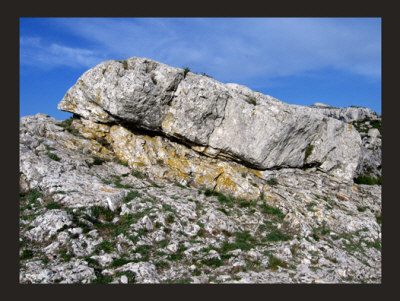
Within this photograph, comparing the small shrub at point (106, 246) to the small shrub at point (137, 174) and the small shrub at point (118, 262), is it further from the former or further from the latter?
the small shrub at point (137, 174)

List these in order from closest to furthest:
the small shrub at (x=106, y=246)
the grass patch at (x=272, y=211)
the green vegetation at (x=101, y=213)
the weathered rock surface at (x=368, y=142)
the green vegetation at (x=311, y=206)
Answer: the small shrub at (x=106, y=246) → the green vegetation at (x=101, y=213) → the grass patch at (x=272, y=211) → the green vegetation at (x=311, y=206) → the weathered rock surface at (x=368, y=142)

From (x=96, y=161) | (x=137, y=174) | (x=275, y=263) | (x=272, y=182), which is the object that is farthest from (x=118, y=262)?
(x=272, y=182)

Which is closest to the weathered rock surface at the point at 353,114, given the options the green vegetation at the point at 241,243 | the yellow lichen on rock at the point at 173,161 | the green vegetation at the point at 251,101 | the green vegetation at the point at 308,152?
the green vegetation at the point at 308,152

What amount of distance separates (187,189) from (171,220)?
4.21 meters

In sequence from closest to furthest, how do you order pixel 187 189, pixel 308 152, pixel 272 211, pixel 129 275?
pixel 129 275 < pixel 272 211 < pixel 187 189 < pixel 308 152

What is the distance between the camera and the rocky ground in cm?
1110

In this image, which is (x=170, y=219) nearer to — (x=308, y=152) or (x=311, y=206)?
(x=311, y=206)

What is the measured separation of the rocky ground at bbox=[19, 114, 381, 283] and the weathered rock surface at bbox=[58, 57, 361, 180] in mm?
1304

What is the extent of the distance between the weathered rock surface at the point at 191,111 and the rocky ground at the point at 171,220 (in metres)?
1.30

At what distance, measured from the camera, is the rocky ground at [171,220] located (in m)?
11.1

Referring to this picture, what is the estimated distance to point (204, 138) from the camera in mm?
19719

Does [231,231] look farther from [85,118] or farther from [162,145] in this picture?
[85,118]

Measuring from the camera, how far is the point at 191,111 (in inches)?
764

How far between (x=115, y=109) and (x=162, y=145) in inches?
165
